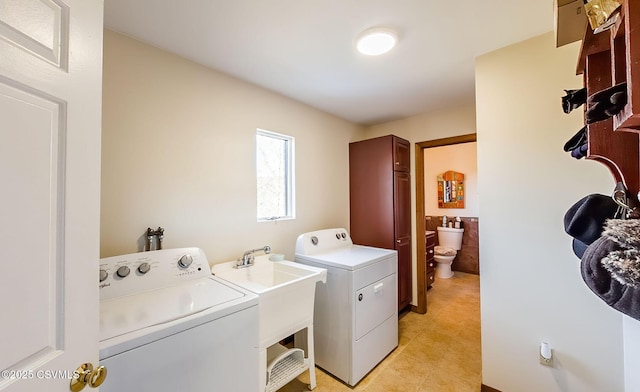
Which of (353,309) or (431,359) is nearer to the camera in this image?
(353,309)

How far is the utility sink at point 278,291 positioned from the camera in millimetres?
1440

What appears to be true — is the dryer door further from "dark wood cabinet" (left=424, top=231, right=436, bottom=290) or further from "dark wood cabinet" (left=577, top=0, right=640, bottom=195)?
"dark wood cabinet" (left=424, top=231, right=436, bottom=290)

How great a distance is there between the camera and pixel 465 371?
1.98 metres

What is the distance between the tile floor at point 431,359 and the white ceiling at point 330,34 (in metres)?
2.37

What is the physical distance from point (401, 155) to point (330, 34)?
5.48ft

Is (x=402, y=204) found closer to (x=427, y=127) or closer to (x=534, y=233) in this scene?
(x=427, y=127)

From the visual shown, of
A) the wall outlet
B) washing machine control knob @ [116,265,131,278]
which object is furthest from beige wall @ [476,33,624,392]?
washing machine control knob @ [116,265,131,278]

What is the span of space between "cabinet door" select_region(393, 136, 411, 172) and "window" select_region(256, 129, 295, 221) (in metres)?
1.12

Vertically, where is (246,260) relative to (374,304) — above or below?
above

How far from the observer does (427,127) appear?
2.89 meters

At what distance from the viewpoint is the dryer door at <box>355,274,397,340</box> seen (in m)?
1.93

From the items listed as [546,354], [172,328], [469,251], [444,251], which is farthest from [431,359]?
[469,251]

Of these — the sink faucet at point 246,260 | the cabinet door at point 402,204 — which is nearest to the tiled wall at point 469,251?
the cabinet door at point 402,204

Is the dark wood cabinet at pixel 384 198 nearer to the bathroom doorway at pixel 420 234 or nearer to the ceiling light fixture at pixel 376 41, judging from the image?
the bathroom doorway at pixel 420 234
